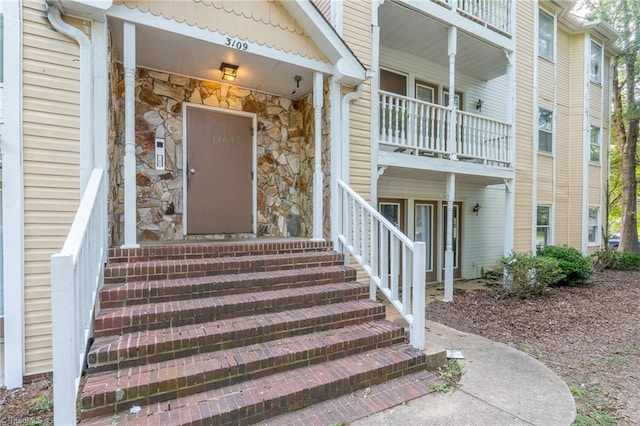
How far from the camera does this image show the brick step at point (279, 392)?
208 centimetres

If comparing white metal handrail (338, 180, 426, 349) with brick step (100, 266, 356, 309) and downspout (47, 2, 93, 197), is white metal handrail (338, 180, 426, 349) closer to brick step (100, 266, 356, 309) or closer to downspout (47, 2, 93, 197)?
brick step (100, 266, 356, 309)

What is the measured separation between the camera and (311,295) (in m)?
Result: 3.36

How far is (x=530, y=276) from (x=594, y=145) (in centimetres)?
789

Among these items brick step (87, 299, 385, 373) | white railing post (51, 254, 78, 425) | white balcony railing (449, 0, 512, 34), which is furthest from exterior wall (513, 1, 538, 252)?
white railing post (51, 254, 78, 425)

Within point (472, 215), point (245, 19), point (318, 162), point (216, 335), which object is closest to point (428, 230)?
point (472, 215)

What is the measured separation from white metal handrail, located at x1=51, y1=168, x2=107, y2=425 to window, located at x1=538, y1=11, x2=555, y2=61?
1125 centimetres

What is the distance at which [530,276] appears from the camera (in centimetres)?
601

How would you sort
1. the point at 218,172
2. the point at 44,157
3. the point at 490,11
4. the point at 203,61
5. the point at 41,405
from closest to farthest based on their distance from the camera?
the point at 41,405
the point at 44,157
the point at 203,61
the point at 218,172
the point at 490,11

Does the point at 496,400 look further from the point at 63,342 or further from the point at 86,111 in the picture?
the point at 86,111

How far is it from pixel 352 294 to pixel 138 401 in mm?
2177

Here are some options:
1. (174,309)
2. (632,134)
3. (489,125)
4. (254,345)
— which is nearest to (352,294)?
(254,345)

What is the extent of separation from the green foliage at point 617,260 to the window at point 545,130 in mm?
3448

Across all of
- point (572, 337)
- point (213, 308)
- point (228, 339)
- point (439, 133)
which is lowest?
point (572, 337)

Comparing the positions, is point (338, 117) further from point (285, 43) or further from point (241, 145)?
point (241, 145)
